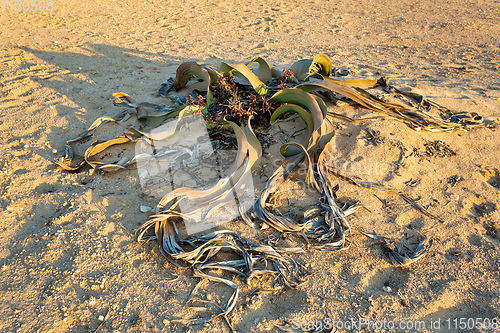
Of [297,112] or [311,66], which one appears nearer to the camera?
[297,112]

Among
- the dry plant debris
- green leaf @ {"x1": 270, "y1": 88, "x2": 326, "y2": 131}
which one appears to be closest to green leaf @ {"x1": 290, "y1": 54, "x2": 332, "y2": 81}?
the dry plant debris

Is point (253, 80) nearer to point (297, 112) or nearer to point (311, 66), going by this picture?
point (297, 112)

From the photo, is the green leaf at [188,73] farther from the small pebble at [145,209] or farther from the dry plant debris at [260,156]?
the small pebble at [145,209]

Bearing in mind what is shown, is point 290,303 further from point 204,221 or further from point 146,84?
point 146,84

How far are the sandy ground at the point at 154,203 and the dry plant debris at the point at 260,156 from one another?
8cm

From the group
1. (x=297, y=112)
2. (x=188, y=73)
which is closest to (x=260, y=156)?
(x=297, y=112)

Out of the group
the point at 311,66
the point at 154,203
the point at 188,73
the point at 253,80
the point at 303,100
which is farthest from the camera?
the point at 188,73

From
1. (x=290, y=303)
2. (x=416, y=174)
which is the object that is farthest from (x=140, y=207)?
(x=416, y=174)

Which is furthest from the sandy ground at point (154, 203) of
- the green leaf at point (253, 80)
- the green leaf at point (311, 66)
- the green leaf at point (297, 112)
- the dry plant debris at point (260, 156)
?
the green leaf at point (253, 80)

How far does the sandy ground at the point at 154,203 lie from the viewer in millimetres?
1579

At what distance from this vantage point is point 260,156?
7.28 ft

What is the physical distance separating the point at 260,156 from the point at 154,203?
31.7 inches

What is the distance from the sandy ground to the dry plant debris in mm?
75

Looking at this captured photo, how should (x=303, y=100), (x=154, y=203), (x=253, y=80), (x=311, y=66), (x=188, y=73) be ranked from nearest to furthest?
(x=154, y=203), (x=303, y=100), (x=253, y=80), (x=311, y=66), (x=188, y=73)
